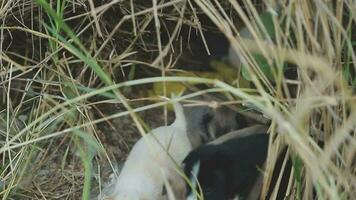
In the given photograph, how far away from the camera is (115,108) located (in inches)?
80.0

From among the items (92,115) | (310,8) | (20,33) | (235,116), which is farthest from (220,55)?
(310,8)

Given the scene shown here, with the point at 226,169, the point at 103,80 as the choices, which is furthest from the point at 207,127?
the point at 103,80

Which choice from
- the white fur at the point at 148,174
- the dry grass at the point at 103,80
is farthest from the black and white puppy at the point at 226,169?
the dry grass at the point at 103,80

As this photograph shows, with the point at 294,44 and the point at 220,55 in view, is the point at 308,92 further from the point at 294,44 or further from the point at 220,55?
the point at 220,55

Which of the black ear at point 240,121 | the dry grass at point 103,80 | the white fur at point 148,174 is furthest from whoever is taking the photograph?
the black ear at point 240,121

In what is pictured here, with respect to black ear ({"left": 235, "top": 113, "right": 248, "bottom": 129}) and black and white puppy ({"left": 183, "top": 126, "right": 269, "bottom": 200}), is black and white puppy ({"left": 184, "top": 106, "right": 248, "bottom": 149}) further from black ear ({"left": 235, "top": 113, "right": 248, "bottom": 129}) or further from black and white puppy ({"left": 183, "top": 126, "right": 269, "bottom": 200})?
black and white puppy ({"left": 183, "top": 126, "right": 269, "bottom": 200})

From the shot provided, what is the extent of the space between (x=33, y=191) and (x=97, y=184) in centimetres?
17

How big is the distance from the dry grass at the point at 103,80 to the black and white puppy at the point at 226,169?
156 millimetres

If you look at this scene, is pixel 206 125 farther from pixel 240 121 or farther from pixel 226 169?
pixel 226 169

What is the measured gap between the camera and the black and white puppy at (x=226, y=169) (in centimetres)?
166

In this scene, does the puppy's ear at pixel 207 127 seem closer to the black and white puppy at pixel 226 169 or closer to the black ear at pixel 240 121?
the black ear at pixel 240 121

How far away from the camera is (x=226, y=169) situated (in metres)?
1.66

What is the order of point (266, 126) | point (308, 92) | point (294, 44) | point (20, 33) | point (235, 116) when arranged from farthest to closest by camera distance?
point (20, 33) → point (235, 116) → point (266, 126) → point (294, 44) → point (308, 92)

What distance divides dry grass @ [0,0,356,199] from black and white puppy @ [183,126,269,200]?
0.16 meters
